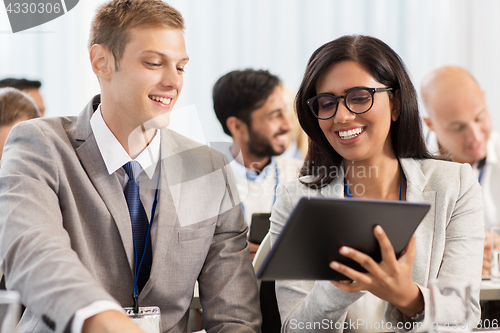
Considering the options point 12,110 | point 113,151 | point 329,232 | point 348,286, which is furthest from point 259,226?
point 12,110

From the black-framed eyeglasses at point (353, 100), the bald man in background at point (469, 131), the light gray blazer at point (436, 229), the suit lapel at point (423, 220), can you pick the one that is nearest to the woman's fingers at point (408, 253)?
the light gray blazer at point (436, 229)

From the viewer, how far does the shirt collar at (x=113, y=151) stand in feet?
3.78

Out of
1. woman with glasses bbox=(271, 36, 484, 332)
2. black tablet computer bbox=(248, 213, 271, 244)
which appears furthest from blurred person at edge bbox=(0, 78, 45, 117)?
woman with glasses bbox=(271, 36, 484, 332)

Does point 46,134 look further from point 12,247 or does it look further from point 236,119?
point 236,119

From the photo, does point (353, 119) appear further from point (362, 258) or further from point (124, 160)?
point (124, 160)

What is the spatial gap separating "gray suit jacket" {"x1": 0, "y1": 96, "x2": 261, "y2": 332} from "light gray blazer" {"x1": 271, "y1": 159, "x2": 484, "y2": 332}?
11 cm

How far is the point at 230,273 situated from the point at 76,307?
506 millimetres

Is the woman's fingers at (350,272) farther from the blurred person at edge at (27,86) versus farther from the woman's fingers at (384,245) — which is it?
the blurred person at edge at (27,86)

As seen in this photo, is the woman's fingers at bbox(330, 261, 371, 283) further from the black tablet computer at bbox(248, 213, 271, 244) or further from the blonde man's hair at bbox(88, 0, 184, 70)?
the black tablet computer at bbox(248, 213, 271, 244)

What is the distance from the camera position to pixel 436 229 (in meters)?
1.25

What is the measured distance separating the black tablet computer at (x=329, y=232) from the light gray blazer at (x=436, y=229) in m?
0.25

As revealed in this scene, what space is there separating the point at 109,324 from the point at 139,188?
18.6 inches

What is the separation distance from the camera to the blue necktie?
3.74ft

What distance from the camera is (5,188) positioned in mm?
1005
